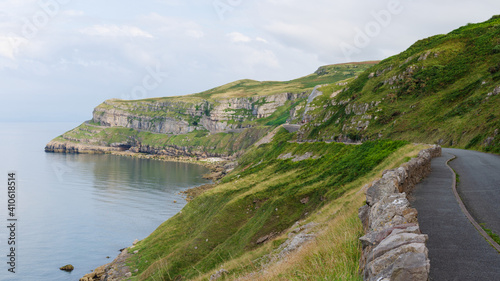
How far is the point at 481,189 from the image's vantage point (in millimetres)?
18906

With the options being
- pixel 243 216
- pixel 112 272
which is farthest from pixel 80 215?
pixel 243 216

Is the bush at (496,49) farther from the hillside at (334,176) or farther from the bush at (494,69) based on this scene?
the bush at (494,69)

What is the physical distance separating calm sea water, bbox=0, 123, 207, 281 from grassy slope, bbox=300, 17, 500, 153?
5414cm

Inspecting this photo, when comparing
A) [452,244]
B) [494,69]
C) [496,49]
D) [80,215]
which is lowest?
[80,215]

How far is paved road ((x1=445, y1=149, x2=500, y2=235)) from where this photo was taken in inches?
525

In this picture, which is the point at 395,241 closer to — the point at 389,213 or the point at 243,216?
the point at 389,213

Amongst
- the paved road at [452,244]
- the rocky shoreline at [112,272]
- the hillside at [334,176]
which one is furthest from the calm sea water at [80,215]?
the paved road at [452,244]

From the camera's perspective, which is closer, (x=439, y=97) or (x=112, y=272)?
(x=112, y=272)

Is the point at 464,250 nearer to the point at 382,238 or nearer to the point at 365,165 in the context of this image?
the point at 382,238

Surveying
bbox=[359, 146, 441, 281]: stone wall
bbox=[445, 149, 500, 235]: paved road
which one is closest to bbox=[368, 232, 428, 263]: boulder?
bbox=[359, 146, 441, 281]: stone wall

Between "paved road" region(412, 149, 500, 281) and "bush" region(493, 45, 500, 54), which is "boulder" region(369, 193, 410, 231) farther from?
"bush" region(493, 45, 500, 54)

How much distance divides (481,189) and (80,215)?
86.5 metres

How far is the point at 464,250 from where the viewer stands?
9.10 m

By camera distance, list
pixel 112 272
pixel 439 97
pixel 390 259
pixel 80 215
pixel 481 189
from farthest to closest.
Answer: pixel 80 215 < pixel 439 97 < pixel 112 272 < pixel 481 189 < pixel 390 259
